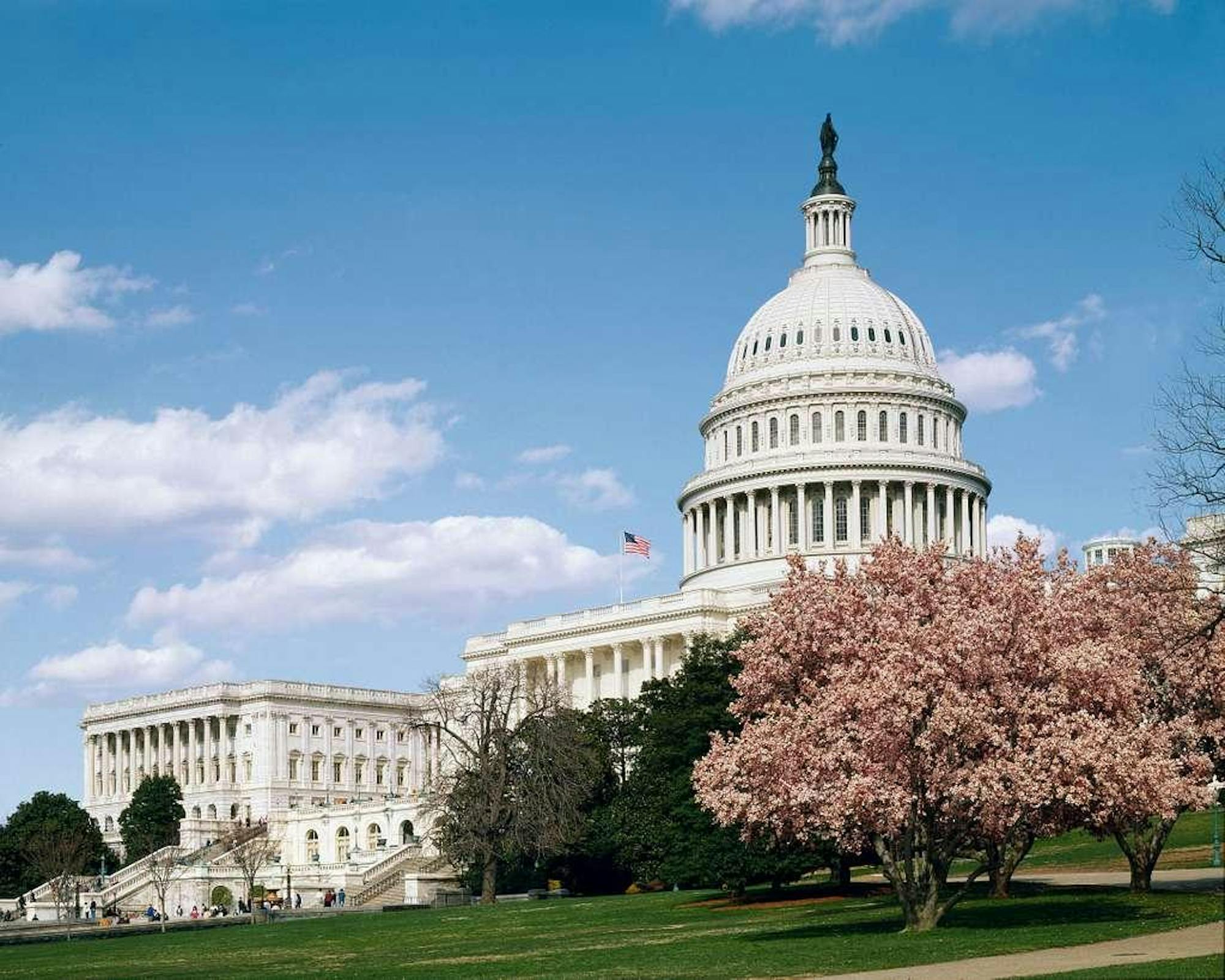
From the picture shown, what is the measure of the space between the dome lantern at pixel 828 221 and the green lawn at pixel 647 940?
89.8m

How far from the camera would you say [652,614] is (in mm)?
135375

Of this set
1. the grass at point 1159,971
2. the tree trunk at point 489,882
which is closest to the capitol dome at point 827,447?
the tree trunk at point 489,882

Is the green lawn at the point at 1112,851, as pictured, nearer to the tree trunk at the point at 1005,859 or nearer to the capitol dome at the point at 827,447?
the tree trunk at the point at 1005,859

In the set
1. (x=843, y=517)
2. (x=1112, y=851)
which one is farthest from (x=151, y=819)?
(x=1112, y=851)

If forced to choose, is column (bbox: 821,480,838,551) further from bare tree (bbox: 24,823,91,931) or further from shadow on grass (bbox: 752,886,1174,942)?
shadow on grass (bbox: 752,886,1174,942)

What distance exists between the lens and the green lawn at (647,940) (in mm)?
42531

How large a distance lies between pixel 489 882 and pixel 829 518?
6057 centimetres

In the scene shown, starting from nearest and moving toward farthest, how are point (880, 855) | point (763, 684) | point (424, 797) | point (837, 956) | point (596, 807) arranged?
point (837, 956) → point (880, 855) → point (763, 684) → point (596, 807) → point (424, 797)

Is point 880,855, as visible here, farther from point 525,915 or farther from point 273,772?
point 273,772

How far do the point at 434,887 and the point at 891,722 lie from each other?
5199 centimetres

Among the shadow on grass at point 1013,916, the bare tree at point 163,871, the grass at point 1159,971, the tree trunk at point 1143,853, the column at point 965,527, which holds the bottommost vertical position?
the bare tree at point 163,871

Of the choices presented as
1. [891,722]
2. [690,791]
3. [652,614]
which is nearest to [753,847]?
[690,791]

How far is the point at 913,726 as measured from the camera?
46156mm

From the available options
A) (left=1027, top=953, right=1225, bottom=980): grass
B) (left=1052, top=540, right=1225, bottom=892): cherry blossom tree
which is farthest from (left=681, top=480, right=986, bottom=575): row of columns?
(left=1027, top=953, right=1225, bottom=980): grass
